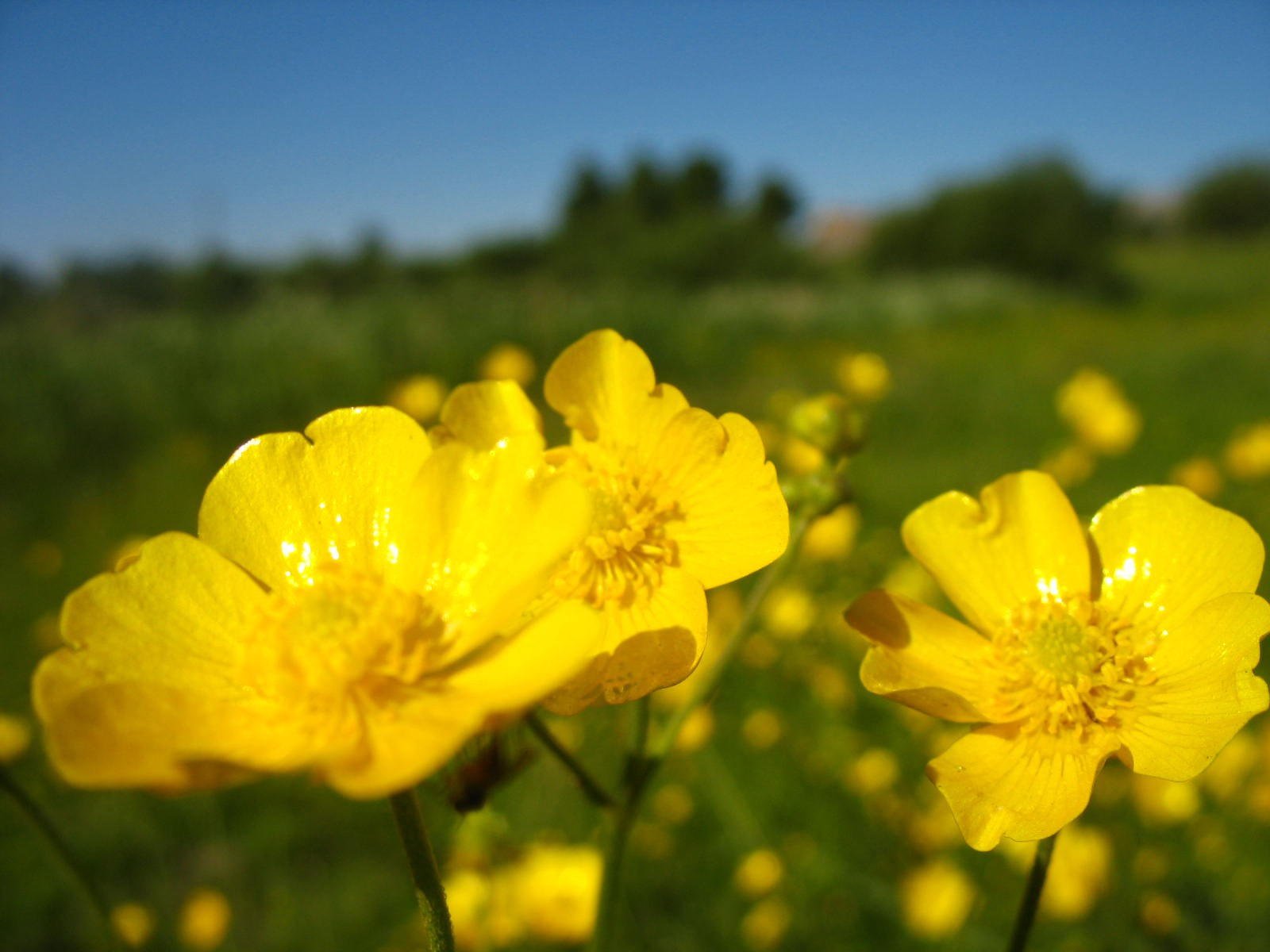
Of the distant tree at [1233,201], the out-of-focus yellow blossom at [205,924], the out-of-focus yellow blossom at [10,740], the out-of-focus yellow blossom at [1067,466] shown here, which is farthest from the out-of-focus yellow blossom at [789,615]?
the distant tree at [1233,201]

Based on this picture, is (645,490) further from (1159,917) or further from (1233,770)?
(1233,770)

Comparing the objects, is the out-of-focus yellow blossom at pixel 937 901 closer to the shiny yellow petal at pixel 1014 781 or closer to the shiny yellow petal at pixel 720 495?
the shiny yellow petal at pixel 1014 781

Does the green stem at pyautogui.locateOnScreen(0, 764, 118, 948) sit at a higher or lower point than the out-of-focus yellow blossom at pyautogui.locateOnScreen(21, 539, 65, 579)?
higher

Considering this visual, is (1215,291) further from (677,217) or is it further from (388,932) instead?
(388,932)

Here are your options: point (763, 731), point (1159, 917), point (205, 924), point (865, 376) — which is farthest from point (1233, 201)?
point (205, 924)

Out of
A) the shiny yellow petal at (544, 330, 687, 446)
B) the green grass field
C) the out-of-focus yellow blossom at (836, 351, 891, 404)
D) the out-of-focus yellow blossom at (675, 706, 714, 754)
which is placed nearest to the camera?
the shiny yellow petal at (544, 330, 687, 446)

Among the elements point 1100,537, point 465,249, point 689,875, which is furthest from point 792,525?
point 465,249

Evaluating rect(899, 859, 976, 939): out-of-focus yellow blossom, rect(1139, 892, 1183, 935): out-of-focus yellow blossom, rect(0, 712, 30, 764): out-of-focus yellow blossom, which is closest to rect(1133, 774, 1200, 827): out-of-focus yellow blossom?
rect(1139, 892, 1183, 935): out-of-focus yellow blossom

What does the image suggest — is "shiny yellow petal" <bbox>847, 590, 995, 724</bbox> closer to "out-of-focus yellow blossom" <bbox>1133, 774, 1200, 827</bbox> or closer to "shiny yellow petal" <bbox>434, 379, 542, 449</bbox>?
"shiny yellow petal" <bbox>434, 379, 542, 449</bbox>
